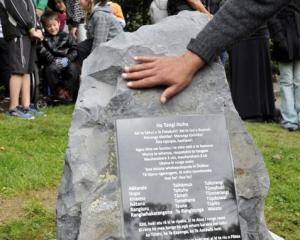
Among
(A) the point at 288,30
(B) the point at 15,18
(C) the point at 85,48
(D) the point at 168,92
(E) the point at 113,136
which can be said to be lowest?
(C) the point at 85,48

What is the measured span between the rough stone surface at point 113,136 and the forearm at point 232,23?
22 centimetres

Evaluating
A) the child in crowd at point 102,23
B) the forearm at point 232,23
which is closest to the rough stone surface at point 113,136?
the forearm at point 232,23

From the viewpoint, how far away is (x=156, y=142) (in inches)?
126

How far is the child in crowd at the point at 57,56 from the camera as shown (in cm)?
970

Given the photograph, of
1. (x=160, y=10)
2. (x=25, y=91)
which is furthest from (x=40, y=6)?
(x=160, y=10)

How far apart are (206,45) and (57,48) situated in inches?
266

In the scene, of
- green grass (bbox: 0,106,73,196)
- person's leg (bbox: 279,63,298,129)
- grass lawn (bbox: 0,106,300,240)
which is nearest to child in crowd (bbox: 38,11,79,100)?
green grass (bbox: 0,106,73,196)

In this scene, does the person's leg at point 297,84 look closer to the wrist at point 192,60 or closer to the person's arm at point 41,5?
the person's arm at point 41,5

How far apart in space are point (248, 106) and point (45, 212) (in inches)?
163

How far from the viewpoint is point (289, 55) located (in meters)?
7.64

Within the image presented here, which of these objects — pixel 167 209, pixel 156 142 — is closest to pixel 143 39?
pixel 156 142

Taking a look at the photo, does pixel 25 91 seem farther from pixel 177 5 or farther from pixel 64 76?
pixel 177 5

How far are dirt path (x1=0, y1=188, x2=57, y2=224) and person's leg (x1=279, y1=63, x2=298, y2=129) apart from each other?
369cm

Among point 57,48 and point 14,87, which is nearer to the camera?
point 14,87
